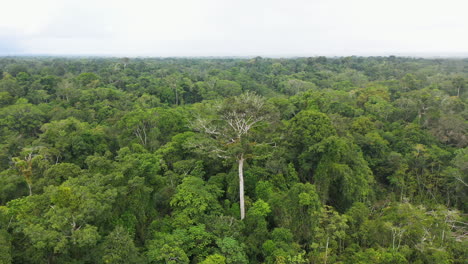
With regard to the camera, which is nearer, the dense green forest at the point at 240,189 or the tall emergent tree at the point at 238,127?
the dense green forest at the point at 240,189

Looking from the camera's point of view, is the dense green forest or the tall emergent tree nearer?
the dense green forest

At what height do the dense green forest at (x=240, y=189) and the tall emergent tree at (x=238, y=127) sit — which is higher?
the tall emergent tree at (x=238, y=127)

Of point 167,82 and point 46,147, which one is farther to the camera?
point 167,82

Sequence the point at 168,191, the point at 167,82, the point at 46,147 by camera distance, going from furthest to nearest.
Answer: the point at 167,82 < the point at 46,147 < the point at 168,191

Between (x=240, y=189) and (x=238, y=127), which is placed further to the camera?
(x=238, y=127)

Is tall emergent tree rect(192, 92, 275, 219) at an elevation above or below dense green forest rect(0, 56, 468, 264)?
above

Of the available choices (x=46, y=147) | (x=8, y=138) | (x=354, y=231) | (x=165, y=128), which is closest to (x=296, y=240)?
(x=354, y=231)

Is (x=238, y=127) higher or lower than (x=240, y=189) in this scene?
higher

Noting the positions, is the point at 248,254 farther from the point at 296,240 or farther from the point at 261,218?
the point at 296,240
